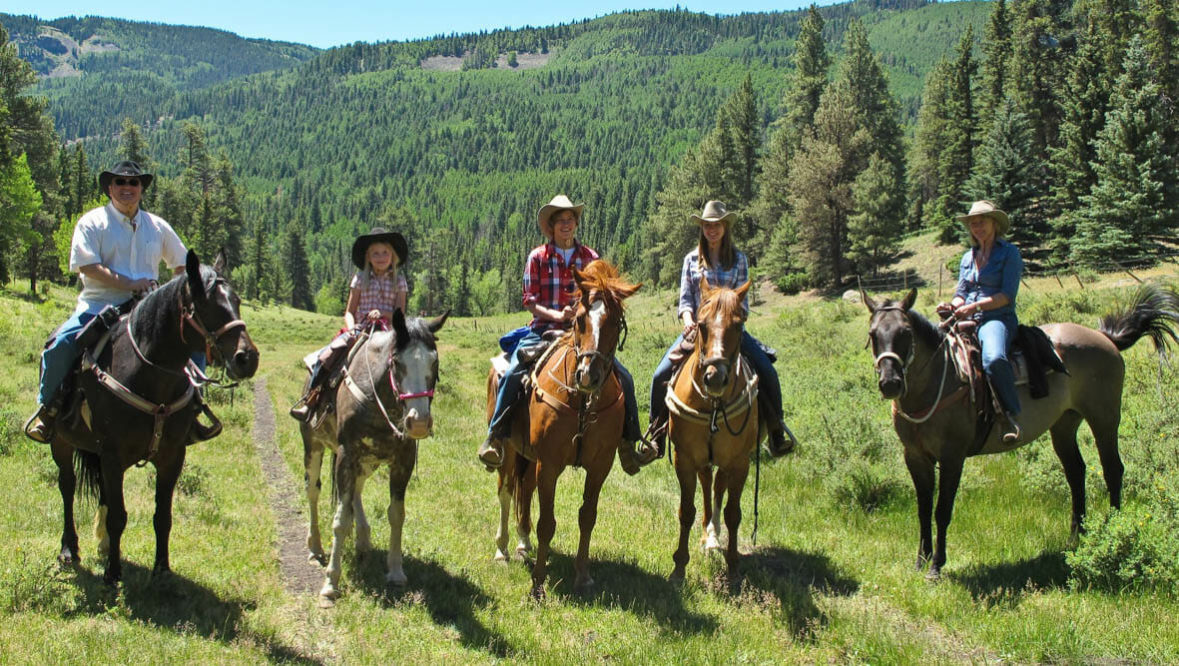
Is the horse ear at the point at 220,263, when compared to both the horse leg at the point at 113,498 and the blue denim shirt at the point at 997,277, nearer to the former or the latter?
the horse leg at the point at 113,498

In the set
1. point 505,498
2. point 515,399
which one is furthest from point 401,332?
point 505,498

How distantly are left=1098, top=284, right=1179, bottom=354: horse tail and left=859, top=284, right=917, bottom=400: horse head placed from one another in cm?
363

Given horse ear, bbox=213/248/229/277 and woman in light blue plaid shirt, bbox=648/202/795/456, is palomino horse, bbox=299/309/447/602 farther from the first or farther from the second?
woman in light blue plaid shirt, bbox=648/202/795/456

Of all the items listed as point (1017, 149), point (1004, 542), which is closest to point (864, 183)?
point (1017, 149)

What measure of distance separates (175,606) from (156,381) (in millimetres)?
2025

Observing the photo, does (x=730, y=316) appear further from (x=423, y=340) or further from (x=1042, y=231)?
(x=1042, y=231)

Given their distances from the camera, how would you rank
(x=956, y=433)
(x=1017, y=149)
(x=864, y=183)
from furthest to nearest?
1. (x=864, y=183)
2. (x=1017, y=149)
3. (x=956, y=433)

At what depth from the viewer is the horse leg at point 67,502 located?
7.20m

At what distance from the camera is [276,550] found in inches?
329

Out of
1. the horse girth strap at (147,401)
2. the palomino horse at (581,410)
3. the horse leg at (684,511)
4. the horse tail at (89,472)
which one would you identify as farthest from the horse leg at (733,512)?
the horse tail at (89,472)

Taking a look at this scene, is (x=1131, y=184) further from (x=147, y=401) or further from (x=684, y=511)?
(x=147, y=401)

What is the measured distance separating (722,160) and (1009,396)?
50.6 metres

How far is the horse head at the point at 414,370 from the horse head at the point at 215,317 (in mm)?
1179

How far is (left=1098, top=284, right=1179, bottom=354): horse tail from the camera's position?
8766mm
